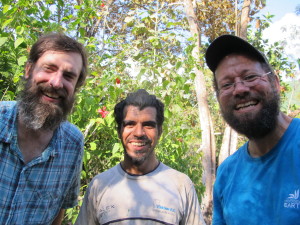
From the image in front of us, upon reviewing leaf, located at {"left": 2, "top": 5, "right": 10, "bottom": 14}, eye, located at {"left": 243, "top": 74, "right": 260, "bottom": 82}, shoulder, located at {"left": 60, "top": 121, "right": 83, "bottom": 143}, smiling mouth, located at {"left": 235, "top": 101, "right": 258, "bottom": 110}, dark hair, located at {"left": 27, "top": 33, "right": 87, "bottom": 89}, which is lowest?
shoulder, located at {"left": 60, "top": 121, "right": 83, "bottom": 143}

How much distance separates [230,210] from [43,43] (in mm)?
1606

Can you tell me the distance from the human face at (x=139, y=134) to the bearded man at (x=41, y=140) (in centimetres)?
35

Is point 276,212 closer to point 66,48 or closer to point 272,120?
point 272,120

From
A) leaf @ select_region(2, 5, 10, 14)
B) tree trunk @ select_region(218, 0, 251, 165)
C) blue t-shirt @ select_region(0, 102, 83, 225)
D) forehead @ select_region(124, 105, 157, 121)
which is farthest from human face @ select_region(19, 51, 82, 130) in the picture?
tree trunk @ select_region(218, 0, 251, 165)

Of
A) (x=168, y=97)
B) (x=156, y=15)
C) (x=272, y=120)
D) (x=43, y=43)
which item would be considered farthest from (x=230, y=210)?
(x=156, y=15)

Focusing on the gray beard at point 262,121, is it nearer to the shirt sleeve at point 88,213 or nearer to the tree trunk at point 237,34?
the shirt sleeve at point 88,213

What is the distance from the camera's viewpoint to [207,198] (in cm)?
827

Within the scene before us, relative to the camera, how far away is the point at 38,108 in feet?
6.31

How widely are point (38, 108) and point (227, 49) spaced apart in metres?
1.23

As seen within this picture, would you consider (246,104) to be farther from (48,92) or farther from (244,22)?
(244,22)

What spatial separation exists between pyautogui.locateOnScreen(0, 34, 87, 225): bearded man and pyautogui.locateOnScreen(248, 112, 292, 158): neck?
47.7 inches

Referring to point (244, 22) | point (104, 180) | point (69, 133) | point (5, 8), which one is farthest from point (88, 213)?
point (244, 22)

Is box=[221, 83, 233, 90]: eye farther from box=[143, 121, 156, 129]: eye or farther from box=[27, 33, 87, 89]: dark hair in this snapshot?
box=[27, 33, 87, 89]: dark hair

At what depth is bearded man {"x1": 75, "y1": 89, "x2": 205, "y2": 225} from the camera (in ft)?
6.25
